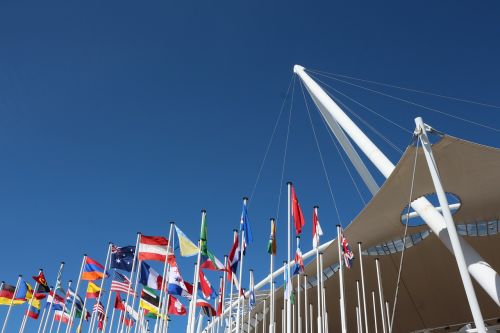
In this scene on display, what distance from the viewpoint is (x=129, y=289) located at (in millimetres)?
23641

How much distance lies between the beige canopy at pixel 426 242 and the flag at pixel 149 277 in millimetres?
9386

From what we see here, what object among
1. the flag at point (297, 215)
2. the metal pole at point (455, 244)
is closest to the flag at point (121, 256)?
the flag at point (297, 215)

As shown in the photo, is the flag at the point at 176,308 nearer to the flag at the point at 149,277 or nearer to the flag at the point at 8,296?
the flag at the point at 149,277

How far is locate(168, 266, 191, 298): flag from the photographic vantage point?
22.7 metres

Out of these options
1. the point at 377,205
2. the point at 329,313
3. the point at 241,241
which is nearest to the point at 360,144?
the point at 377,205

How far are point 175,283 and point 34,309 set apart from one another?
12444 millimetres

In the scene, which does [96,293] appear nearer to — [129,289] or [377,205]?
[129,289]

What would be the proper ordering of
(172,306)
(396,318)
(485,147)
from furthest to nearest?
(396,318)
(172,306)
(485,147)

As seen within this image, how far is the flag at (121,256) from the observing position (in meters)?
24.5

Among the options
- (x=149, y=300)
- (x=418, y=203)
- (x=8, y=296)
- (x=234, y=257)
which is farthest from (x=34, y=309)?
(x=418, y=203)

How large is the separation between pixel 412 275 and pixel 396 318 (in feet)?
26.2

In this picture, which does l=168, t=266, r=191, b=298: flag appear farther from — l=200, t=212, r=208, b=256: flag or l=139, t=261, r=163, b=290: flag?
l=200, t=212, r=208, b=256: flag

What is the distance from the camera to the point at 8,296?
1111 inches

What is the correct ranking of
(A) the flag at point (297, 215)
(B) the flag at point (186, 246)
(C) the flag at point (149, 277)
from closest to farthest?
1. (A) the flag at point (297, 215)
2. (B) the flag at point (186, 246)
3. (C) the flag at point (149, 277)
